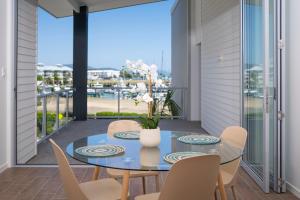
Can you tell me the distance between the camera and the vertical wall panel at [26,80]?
494cm

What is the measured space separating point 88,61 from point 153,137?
7.92m

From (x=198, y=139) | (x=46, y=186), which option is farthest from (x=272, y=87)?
(x=46, y=186)

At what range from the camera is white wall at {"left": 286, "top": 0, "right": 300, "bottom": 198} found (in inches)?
143

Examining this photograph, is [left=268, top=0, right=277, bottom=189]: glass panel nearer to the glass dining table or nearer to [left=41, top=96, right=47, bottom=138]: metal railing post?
the glass dining table

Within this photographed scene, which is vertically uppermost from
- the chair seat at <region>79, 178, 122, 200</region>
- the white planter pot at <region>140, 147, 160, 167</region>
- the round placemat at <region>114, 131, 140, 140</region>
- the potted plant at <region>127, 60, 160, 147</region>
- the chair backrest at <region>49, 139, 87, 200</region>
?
the potted plant at <region>127, 60, 160, 147</region>

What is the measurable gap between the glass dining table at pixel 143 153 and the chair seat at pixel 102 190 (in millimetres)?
180

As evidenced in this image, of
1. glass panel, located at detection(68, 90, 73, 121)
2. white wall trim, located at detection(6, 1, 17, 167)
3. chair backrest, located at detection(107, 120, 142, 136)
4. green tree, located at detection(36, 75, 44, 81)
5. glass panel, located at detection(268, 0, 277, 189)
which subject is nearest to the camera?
chair backrest, located at detection(107, 120, 142, 136)

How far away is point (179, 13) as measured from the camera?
1139cm

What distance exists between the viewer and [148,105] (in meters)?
2.65

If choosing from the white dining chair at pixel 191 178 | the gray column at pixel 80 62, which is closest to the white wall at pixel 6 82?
the white dining chair at pixel 191 178

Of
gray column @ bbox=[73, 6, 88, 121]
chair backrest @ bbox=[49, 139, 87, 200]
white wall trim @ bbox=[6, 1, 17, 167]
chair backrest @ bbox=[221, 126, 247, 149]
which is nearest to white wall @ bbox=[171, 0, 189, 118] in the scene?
gray column @ bbox=[73, 6, 88, 121]

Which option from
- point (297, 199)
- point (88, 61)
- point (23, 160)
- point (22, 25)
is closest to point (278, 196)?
point (297, 199)

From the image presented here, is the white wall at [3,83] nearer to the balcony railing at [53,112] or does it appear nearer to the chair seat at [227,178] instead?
the balcony railing at [53,112]

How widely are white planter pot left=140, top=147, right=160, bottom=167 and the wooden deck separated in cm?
122
